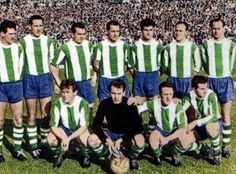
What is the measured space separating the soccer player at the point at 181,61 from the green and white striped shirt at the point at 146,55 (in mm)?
167

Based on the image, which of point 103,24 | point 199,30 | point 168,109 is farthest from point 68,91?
point 103,24

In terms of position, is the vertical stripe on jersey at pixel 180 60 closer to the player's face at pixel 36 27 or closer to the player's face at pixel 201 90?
the player's face at pixel 201 90

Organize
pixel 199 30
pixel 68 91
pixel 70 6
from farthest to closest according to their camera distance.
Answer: pixel 70 6
pixel 199 30
pixel 68 91

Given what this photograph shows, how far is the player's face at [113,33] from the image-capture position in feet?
23.7

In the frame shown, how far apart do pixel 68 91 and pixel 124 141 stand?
1.13 metres

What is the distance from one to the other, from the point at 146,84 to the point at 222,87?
1279 mm

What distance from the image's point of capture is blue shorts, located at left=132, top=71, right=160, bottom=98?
7719mm

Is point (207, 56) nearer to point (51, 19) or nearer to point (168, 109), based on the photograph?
point (168, 109)

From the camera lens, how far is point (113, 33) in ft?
24.0

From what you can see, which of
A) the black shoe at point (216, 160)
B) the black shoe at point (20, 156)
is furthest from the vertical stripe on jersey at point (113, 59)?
the black shoe at point (216, 160)

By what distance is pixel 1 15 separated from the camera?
124 ft

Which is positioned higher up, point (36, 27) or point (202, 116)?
point (36, 27)

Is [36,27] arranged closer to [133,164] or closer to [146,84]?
[146,84]

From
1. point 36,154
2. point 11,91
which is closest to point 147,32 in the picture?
point 11,91
